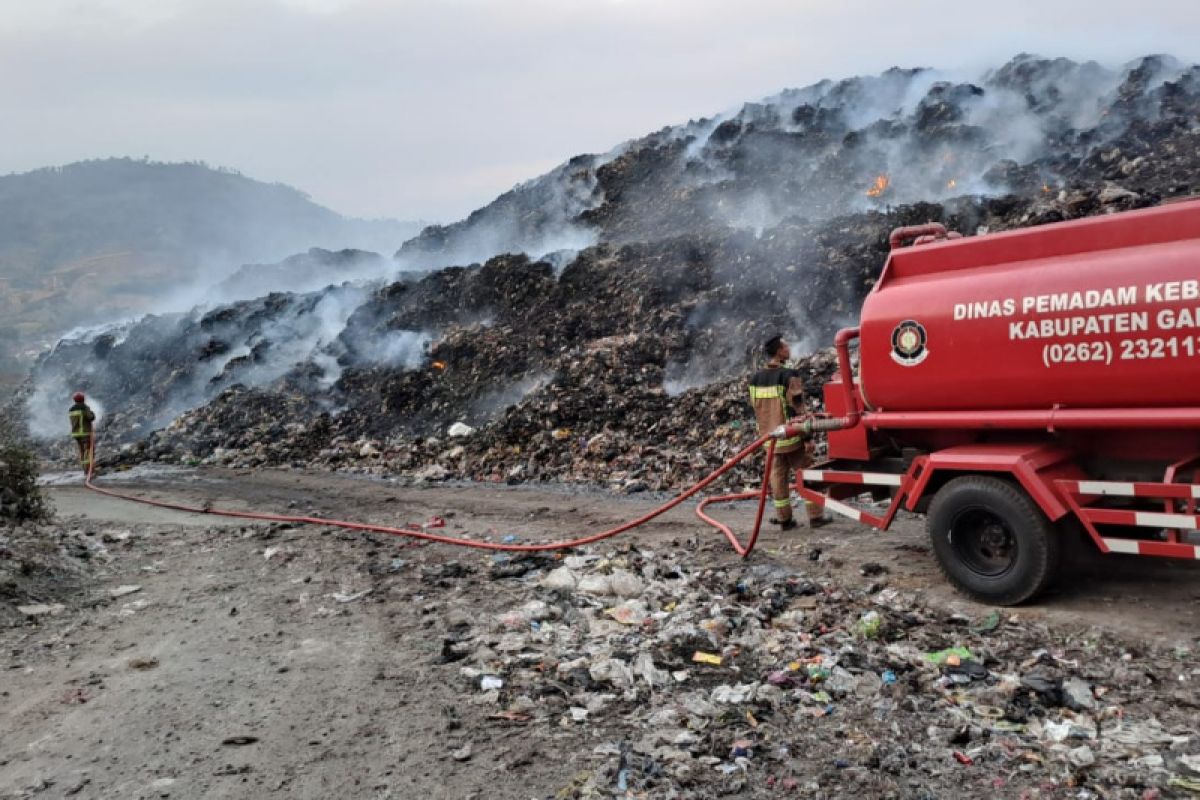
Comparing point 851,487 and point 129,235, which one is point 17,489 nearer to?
point 851,487

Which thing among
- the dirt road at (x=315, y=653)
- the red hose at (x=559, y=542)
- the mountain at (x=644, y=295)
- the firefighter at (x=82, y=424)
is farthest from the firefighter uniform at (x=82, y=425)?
the dirt road at (x=315, y=653)

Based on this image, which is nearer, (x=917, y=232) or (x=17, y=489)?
(x=917, y=232)

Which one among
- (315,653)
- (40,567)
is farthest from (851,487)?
(40,567)

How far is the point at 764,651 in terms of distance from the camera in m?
4.32

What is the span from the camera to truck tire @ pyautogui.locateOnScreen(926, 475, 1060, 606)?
4.58 metres

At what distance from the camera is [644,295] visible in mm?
15516

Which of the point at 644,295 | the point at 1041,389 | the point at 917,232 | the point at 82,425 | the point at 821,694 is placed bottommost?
the point at 821,694

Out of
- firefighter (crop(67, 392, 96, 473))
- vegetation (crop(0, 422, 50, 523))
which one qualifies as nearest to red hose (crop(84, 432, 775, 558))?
vegetation (crop(0, 422, 50, 523))

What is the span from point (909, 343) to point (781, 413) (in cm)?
182

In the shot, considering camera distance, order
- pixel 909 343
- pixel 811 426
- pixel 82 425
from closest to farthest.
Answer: pixel 909 343
pixel 811 426
pixel 82 425

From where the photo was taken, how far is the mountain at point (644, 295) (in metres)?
12.3

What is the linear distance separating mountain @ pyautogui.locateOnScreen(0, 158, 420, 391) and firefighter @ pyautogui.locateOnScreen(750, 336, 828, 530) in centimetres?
4754

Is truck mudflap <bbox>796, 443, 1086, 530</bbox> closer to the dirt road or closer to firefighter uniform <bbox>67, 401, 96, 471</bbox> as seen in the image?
the dirt road

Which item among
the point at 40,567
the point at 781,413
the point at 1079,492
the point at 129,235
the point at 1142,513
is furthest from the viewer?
the point at 129,235
